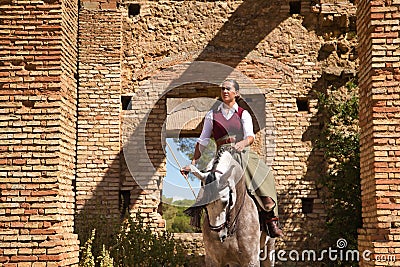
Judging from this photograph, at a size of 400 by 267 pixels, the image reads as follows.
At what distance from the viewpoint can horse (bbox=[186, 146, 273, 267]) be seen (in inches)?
202

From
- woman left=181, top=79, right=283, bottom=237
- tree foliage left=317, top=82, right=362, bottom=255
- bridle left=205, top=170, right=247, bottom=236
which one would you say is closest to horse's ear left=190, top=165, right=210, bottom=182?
bridle left=205, top=170, right=247, bottom=236

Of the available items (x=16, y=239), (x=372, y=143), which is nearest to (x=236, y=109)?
(x=372, y=143)

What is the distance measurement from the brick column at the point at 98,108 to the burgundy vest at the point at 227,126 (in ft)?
15.5

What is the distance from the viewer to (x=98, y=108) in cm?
1043

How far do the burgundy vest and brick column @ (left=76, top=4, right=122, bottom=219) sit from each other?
4.72 metres

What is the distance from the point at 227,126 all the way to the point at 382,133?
1902 millimetres

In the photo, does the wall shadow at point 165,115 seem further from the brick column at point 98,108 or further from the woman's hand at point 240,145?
the woman's hand at point 240,145

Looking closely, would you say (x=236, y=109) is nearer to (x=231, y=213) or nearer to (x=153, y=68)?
(x=231, y=213)

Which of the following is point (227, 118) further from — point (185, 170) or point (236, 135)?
point (185, 170)

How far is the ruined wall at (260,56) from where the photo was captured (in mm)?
10422

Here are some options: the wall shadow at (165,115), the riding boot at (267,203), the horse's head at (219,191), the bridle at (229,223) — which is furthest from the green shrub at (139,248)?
the horse's head at (219,191)

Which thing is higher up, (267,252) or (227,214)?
(227,214)

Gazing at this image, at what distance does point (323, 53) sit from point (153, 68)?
3.44 metres

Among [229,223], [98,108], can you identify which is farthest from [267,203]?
[98,108]
